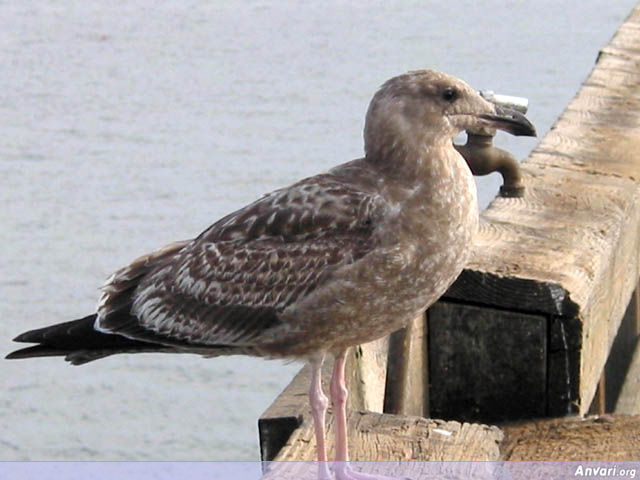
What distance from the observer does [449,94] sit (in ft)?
14.0

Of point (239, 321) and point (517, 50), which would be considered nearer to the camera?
Result: point (239, 321)

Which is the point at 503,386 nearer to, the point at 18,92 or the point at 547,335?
the point at 547,335

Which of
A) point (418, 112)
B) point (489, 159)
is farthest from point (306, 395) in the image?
point (489, 159)

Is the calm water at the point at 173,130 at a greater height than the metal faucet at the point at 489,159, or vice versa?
the metal faucet at the point at 489,159

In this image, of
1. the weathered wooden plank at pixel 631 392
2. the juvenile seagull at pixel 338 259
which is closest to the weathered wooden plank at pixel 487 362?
the juvenile seagull at pixel 338 259

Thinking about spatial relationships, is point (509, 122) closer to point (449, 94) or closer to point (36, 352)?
point (449, 94)

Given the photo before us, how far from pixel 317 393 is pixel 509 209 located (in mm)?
1561

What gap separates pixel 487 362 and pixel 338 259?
1.11 m

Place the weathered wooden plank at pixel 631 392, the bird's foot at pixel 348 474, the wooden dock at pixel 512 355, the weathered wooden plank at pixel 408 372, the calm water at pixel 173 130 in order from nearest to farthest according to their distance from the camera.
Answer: the bird's foot at pixel 348 474 < the wooden dock at pixel 512 355 < the weathered wooden plank at pixel 408 372 < the weathered wooden plank at pixel 631 392 < the calm water at pixel 173 130

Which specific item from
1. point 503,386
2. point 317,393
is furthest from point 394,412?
point 317,393

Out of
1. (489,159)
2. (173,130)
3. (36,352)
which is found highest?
(489,159)

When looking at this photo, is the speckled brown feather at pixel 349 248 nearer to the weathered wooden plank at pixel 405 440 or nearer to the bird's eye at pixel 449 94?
the bird's eye at pixel 449 94

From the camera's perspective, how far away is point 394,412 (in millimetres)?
5133

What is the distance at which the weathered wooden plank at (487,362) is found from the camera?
5.04 meters
